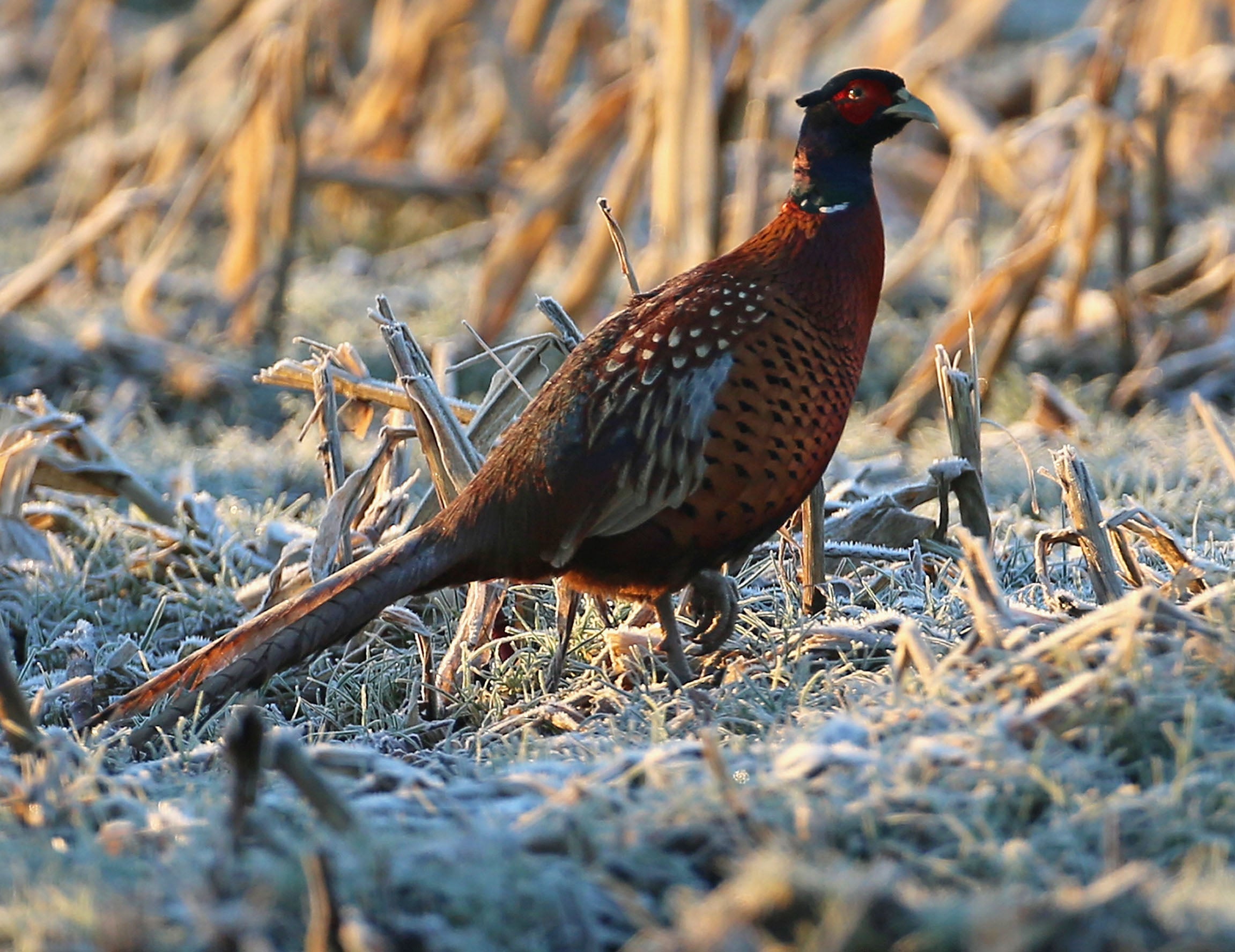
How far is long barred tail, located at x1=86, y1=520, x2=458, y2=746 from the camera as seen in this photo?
239 centimetres

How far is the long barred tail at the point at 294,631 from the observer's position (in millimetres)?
2389

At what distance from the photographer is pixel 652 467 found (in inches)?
94.4

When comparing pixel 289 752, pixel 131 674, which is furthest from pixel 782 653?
pixel 131 674

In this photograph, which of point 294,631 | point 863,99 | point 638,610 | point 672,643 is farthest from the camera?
point 638,610

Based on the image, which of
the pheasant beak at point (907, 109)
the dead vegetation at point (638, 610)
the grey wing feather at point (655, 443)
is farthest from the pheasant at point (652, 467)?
the pheasant beak at point (907, 109)

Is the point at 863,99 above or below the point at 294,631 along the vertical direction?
above

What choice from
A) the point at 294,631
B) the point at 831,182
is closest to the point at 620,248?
the point at 831,182

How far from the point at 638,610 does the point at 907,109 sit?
1.07 metres

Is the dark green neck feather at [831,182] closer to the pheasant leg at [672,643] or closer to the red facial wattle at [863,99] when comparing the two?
the red facial wattle at [863,99]

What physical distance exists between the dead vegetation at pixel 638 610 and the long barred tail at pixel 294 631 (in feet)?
0.22

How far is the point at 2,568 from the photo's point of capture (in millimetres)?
3188

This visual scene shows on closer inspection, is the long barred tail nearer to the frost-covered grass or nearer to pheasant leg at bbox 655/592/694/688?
the frost-covered grass

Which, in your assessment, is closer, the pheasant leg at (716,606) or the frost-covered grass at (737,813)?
the frost-covered grass at (737,813)

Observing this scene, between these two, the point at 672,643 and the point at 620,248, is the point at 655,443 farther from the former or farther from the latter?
the point at 620,248
